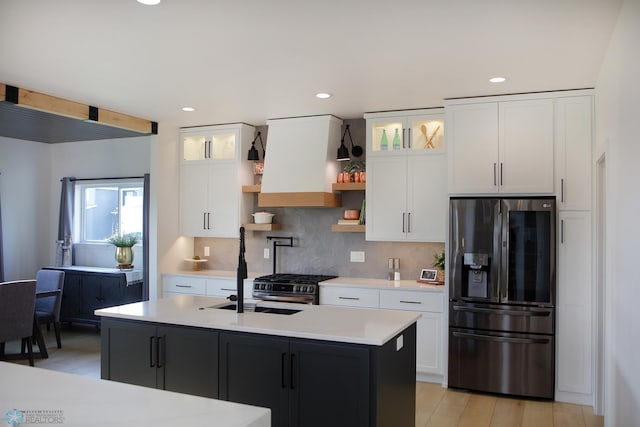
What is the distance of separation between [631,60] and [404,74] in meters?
1.74

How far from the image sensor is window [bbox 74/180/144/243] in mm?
7422

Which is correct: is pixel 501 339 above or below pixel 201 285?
below

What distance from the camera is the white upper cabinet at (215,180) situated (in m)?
6.07

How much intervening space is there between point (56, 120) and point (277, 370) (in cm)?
446

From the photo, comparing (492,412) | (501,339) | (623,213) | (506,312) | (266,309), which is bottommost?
(492,412)

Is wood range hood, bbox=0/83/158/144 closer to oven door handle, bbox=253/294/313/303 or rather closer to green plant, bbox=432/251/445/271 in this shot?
oven door handle, bbox=253/294/313/303

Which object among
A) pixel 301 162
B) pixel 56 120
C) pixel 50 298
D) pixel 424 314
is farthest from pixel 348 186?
pixel 50 298

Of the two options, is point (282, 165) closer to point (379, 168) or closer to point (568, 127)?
point (379, 168)

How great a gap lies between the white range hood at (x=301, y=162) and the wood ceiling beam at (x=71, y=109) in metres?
1.43

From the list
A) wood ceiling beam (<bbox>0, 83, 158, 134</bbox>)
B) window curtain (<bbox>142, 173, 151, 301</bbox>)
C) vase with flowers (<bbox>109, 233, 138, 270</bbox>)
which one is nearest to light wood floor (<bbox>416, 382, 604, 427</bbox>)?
window curtain (<bbox>142, 173, 151, 301</bbox>)

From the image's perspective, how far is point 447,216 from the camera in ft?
16.2

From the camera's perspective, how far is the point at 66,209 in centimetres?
764

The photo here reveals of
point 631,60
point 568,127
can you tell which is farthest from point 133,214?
point 631,60

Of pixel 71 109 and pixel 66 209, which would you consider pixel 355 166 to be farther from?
pixel 66 209
